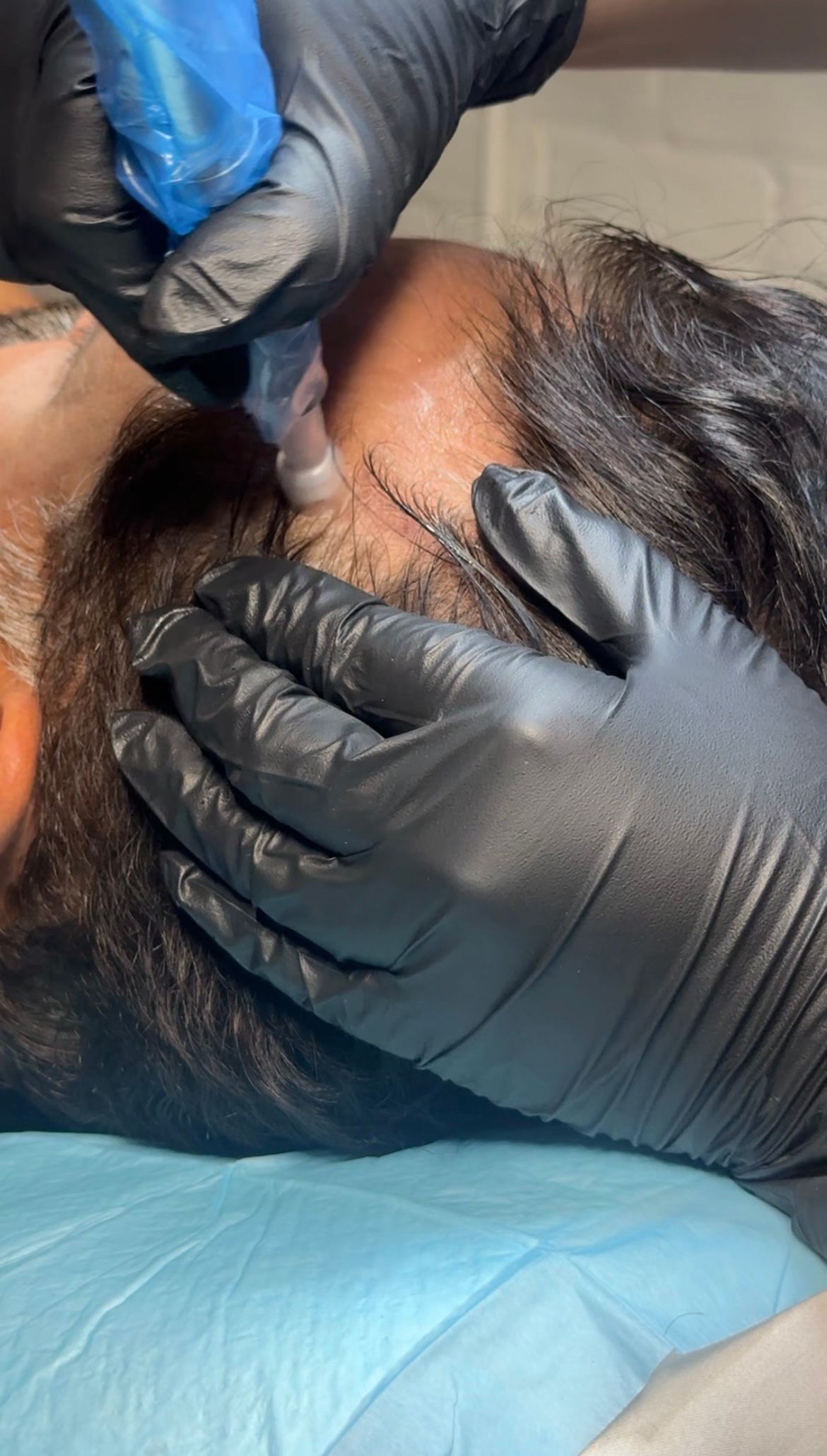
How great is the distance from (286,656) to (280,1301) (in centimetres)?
41

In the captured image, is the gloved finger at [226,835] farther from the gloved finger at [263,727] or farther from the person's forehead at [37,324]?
the person's forehead at [37,324]

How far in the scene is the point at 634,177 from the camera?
1847 millimetres

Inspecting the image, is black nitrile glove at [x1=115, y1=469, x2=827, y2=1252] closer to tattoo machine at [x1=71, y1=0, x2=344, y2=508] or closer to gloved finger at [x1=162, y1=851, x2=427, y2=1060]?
gloved finger at [x1=162, y1=851, x2=427, y2=1060]

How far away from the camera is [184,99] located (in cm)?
61

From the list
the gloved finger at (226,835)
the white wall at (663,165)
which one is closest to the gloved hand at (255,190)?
the gloved finger at (226,835)

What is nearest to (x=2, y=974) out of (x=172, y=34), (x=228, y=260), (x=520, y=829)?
(x=520, y=829)

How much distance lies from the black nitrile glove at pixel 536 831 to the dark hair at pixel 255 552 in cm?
4

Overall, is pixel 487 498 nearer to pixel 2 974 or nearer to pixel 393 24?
pixel 393 24

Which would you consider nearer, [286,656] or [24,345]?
[286,656]

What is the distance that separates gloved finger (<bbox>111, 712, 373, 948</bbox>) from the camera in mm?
688

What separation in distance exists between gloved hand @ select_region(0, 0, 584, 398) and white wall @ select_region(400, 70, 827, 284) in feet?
3.16

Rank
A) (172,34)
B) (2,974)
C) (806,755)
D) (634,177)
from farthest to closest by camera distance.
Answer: (634,177) → (2,974) → (806,755) → (172,34)

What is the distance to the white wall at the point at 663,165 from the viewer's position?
5.62 feet

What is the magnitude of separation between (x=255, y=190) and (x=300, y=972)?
1.64 ft
